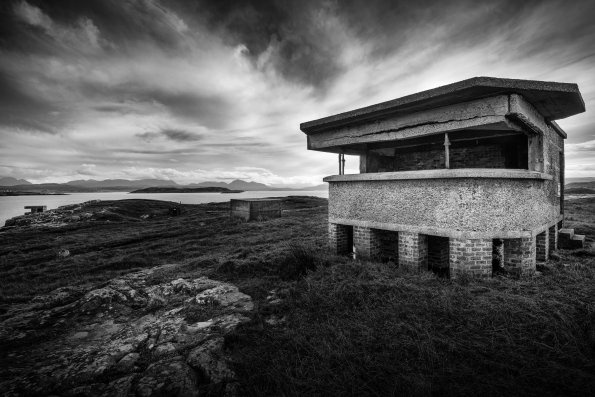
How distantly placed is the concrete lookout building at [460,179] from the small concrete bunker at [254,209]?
1074cm

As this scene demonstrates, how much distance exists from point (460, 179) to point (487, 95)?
1598mm

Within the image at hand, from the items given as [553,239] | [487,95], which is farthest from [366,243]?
[553,239]

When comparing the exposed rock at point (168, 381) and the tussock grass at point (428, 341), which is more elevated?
the tussock grass at point (428, 341)

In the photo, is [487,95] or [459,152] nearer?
[487,95]

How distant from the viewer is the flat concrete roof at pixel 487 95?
189 inches

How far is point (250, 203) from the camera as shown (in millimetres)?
17781

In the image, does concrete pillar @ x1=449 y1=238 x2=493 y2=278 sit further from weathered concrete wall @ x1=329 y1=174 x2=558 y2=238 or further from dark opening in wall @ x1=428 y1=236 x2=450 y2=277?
dark opening in wall @ x1=428 y1=236 x2=450 y2=277

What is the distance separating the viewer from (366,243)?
6.64 metres

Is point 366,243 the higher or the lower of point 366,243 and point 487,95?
the lower

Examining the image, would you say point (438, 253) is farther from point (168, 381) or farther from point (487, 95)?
point (168, 381)

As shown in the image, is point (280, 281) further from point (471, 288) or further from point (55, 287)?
point (55, 287)

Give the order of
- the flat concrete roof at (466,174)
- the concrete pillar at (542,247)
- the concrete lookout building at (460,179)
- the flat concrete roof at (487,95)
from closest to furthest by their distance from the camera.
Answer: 1. the flat concrete roof at (487,95)
2. the flat concrete roof at (466,174)
3. the concrete lookout building at (460,179)
4. the concrete pillar at (542,247)

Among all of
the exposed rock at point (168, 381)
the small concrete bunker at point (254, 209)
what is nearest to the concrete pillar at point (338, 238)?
the exposed rock at point (168, 381)

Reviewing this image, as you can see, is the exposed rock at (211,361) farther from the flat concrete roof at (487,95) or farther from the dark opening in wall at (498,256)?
the flat concrete roof at (487,95)
